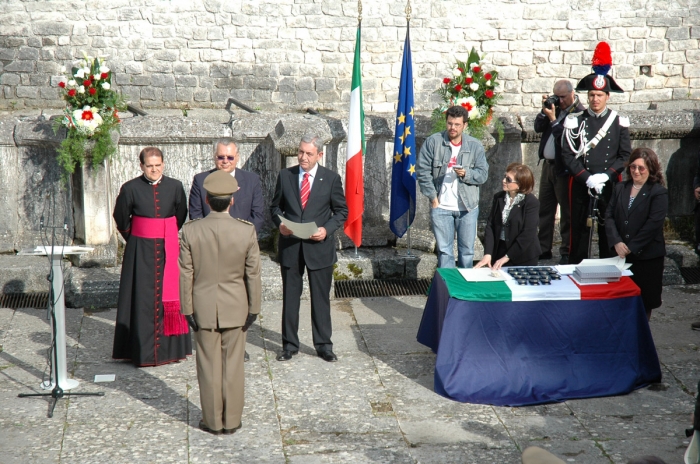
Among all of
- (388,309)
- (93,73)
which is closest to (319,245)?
(388,309)

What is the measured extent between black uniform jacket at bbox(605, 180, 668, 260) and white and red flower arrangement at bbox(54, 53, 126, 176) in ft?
15.2

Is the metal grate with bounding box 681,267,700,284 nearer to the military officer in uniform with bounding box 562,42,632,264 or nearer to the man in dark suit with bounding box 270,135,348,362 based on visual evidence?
the military officer in uniform with bounding box 562,42,632,264

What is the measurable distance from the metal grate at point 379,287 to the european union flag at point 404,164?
55 centimetres

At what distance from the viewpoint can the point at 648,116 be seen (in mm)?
8734

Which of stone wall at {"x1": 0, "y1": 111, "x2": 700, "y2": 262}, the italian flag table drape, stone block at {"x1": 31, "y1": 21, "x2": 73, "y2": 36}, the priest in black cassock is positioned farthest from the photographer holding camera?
stone block at {"x1": 31, "y1": 21, "x2": 73, "y2": 36}

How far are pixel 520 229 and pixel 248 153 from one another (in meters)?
3.08

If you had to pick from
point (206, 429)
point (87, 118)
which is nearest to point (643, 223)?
point (206, 429)

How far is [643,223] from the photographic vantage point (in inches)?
253

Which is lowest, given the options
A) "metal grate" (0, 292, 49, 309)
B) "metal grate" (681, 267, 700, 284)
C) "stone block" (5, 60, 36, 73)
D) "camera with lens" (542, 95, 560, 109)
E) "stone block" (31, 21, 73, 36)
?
"metal grate" (0, 292, 49, 309)

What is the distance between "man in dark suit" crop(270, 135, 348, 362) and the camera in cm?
646

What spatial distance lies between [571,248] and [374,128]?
2.33m

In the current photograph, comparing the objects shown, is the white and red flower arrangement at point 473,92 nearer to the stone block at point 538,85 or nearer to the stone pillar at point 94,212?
the stone pillar at point 94,212

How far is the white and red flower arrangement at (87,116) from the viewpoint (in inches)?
299

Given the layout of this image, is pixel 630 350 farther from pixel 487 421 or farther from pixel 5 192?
pixel 5 192
